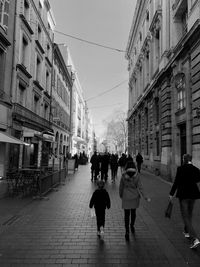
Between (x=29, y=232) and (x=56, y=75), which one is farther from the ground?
(x=56, y=75)

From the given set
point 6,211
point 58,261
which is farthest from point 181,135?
point 58,261

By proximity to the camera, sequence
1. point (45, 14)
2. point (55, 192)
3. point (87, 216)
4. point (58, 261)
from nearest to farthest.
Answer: point (58, 261) < point (87, 216) < point (55, 192) < point (45, 14)

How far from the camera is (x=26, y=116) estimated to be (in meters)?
19.2

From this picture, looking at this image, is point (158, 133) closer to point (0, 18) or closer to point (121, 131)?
point (0, 18)

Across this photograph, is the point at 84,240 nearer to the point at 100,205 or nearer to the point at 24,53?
the point at 100,205

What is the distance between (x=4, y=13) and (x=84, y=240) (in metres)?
13.9

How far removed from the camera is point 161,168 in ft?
65.4

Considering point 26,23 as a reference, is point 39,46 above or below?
above

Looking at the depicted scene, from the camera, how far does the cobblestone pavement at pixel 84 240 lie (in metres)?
4.46

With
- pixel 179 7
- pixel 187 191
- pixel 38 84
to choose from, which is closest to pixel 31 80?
pixel 38 84

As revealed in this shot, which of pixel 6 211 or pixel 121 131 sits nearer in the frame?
pixel 6 211

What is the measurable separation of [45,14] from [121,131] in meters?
51.6

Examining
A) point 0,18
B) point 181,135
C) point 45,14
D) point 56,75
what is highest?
point 45,14

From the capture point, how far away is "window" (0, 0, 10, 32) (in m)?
14.9
